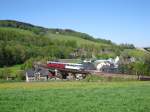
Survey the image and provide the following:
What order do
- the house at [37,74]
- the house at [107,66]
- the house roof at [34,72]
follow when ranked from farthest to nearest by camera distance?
the house at [107,66], the house roof at [34,72], the house at [37,74]

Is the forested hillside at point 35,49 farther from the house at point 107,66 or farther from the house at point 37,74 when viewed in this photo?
the house at point 37,74

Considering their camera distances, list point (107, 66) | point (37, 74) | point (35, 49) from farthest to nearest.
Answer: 1. point (35, 49)
2. point (107, 66)
3. point (37, 74)

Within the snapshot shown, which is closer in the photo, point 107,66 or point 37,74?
point 37,74

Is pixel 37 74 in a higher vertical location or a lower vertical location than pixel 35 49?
lower

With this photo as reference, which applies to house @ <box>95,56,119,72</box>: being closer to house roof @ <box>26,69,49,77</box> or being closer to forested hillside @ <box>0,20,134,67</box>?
forested hillside @ <box>0,20,134,67</box>

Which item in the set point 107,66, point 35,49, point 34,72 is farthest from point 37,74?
point 35,49

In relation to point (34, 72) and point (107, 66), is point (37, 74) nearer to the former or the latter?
point (34, 72)

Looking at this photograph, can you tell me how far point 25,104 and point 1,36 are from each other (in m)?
151

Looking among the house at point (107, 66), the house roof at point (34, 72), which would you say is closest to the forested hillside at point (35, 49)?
the house at point (107, 66)

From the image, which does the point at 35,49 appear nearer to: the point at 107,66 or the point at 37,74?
the point at 107,66

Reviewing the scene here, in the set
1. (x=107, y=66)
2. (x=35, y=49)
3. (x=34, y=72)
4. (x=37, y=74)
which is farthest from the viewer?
(x=35, y=49)

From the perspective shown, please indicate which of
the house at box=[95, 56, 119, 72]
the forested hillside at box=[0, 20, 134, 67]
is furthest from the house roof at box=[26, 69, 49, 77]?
the forested hillside at box=[0, 20, 134, 67]

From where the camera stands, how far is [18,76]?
8638 centimetres

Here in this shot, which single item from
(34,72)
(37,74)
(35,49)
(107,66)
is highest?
(35,49)
